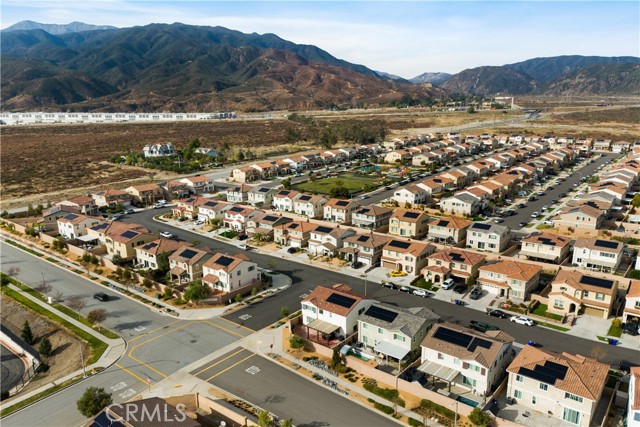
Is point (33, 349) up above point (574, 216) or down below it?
below

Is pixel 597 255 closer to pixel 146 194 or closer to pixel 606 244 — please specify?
pixel 606 244

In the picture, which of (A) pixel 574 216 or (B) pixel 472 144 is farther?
(B) pixel 472 144

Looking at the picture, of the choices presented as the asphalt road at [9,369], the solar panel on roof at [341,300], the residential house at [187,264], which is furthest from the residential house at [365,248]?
the asphalt road at [9,369]

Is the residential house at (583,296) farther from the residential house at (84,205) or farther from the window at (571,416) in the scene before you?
the residential house at (84,205)

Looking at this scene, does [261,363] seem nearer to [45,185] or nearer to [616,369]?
[616,369]

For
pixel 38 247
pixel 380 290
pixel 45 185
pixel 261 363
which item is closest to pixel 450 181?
pixel 380 290

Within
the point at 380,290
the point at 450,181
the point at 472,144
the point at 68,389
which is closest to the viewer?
the point at 68,389

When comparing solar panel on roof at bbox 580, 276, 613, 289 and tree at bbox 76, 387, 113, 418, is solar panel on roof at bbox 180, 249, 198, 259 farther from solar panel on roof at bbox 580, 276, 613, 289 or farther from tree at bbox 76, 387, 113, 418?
solar panel on roof at bbox 580, 276, 613, 289
